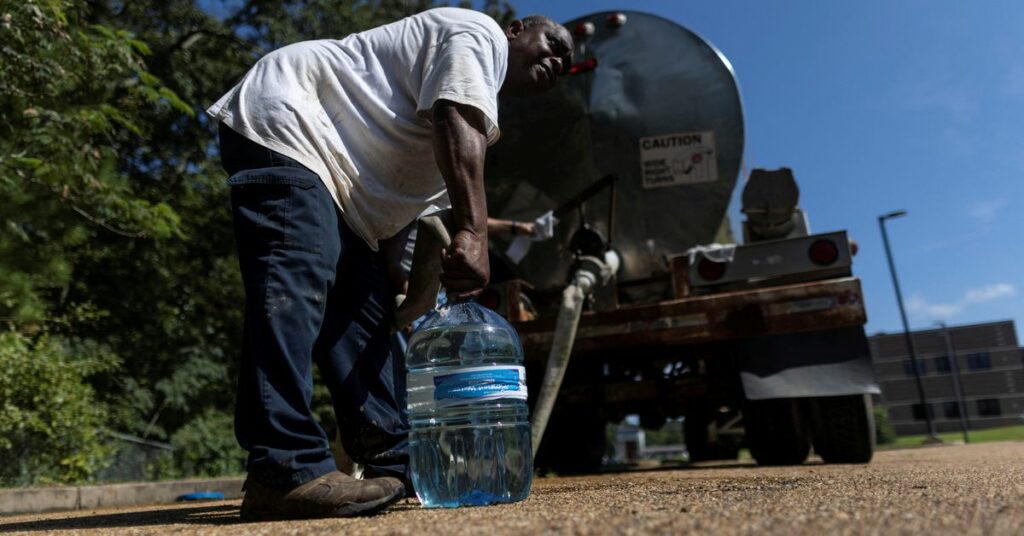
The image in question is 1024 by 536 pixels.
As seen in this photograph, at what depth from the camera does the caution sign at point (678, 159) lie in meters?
5.33

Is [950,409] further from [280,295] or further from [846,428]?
[280,295]

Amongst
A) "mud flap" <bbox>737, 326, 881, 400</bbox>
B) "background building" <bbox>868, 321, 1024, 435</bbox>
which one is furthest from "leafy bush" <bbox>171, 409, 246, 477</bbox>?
"background building" <bbox>868, 321, 1024, 435</bbox>

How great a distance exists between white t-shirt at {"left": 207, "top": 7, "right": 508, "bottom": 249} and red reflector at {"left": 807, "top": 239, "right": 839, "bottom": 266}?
2689mm

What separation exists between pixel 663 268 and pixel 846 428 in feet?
5.08

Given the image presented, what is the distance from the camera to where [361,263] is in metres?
2.59

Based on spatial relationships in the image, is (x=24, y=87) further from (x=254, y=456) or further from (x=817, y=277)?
(x=817, y=277)

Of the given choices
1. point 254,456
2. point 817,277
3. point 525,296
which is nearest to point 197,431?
point 525,296

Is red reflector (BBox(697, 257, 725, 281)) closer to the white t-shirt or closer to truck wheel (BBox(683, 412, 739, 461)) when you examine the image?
the white t-shirt

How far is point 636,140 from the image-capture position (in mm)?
5340

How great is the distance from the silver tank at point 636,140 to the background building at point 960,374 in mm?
62582

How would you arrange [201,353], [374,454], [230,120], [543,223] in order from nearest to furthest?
[230,120], [374,454], [543,223], [201,353]

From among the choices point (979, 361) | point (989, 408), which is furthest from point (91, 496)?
point (979, 361)

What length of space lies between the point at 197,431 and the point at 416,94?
28.1 feet

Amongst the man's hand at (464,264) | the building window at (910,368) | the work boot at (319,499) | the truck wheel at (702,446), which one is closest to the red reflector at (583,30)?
the man's hand at (464,264)
